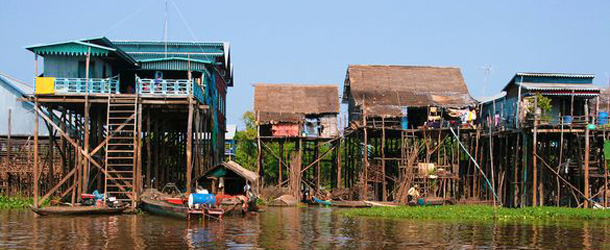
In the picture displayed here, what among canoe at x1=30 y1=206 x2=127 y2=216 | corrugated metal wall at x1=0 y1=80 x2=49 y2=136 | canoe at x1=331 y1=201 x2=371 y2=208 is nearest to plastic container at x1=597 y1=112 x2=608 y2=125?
canoe at x1=331 y1=201 x2=371 y2=208

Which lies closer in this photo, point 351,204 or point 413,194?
point 413,194

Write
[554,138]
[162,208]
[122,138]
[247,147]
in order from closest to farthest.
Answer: [162,208] → [122,138] → [554,138] → [247,147]

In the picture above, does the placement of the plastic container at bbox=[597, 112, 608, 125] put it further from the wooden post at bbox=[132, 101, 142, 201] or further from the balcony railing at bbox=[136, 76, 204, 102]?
the wooden post at bbox=[132, 101, 142, 201]

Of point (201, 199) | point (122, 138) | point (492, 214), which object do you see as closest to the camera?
point (201, 199)

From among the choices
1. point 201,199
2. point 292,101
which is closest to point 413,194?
point 292,101

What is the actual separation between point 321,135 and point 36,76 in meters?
15.8

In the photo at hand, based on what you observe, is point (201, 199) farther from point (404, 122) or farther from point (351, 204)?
point (404, 122)

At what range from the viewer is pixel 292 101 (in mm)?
40156

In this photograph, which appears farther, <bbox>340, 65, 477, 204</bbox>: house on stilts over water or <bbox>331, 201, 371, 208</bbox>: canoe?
<bbox>340, 65, 477, 204</bbox>: house on stilts over water

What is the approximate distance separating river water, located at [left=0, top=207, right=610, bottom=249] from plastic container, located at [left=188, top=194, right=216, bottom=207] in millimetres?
695

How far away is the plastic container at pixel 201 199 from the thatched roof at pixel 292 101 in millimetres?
13356

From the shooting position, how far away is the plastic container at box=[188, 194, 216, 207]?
82.4 ft

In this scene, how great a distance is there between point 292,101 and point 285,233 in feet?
60.4

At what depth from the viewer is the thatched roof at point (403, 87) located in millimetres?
37000
